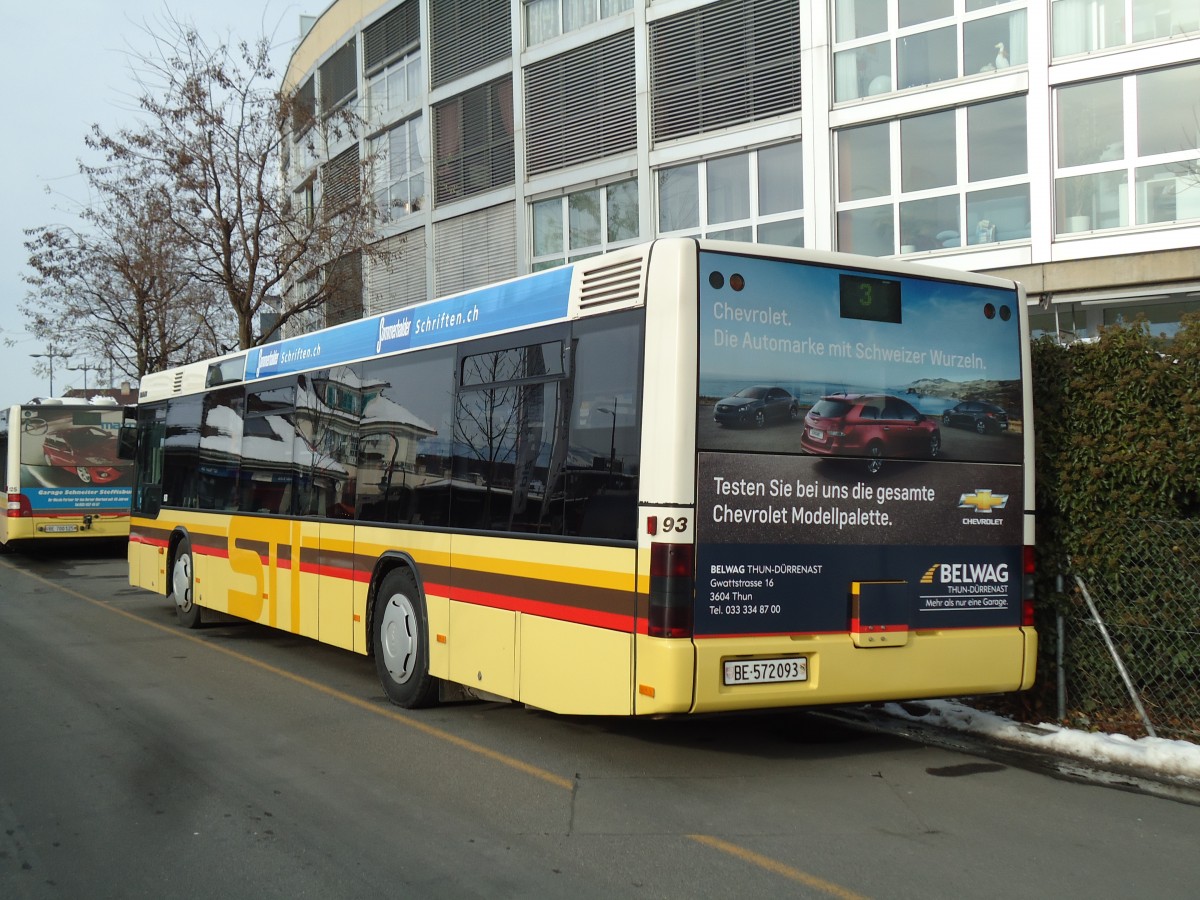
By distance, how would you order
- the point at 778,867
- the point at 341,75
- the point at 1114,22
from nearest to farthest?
the point at 778,867
the point at 1114,22
the point at 341,75

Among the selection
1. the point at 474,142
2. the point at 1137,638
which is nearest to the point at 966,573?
the point at 1137,638

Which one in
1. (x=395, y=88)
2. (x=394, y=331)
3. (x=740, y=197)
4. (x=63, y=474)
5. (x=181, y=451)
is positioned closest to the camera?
(x=394, y=331)

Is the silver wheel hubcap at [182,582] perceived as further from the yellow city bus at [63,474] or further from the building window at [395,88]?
the building window at [395,88]

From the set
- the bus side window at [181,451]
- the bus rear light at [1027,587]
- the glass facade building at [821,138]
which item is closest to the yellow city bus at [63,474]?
the glass facade building at [821,138]

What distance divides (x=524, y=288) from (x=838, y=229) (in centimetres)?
1235

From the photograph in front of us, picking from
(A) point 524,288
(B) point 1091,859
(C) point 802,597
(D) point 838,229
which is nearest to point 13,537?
(D) point 838,229

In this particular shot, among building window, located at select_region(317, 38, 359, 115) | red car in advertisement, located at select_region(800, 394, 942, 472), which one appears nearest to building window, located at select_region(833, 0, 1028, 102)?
red car in advertisement, located at select_region(800, 394, 942, 472)

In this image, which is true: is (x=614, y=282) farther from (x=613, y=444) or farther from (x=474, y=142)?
(x=474, y=142)

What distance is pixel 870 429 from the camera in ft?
22.3

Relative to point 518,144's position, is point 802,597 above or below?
below

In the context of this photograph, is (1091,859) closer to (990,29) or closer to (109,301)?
(990,29)

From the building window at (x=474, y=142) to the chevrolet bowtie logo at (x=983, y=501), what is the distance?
19220 mm

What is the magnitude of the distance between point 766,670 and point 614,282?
2349 millimetres

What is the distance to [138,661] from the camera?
10969mm
